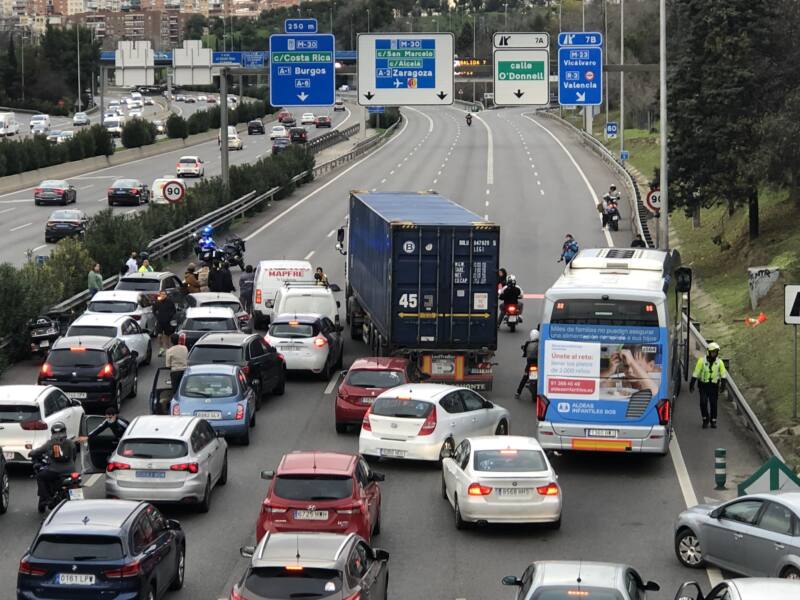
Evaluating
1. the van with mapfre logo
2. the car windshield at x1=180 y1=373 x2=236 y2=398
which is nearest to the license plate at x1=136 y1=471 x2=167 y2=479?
the car windshield at x1=180 y1=373 x2=236 y2=398

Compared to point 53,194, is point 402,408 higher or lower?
lower

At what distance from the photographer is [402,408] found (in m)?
23.7

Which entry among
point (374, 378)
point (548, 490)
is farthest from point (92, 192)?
point (548, 490)

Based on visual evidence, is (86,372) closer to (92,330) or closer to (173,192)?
(92,330)

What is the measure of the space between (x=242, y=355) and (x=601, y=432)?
28.1 feet

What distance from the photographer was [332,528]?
17781mm

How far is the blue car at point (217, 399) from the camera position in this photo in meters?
25.3

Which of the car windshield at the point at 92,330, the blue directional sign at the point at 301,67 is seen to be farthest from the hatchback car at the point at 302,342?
the blue directional sign at the point at 301,67

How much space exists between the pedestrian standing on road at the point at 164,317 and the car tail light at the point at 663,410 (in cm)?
1442

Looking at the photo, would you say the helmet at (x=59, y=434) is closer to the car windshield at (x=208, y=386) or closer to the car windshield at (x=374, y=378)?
the car windshield at (x=208, y=386)

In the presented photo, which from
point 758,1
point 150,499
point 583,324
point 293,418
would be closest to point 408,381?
point 293,418

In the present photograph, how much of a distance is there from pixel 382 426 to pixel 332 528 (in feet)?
19.5

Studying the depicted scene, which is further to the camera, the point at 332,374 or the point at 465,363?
the point at 332,374

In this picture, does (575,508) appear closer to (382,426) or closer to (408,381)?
(382,426)
